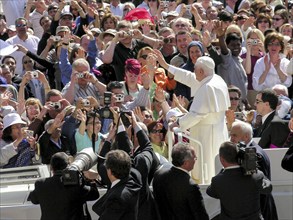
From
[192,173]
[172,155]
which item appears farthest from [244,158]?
[192,173]

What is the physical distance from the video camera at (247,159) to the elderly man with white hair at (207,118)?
1.42 meters

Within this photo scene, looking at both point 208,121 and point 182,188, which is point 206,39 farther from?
point 182,188

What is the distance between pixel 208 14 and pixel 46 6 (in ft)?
10.7

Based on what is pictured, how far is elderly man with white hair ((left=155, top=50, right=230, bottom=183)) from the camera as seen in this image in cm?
1369

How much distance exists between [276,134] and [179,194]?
188 centimetres

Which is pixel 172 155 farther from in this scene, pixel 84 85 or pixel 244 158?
pixel 84 85

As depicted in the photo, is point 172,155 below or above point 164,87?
above

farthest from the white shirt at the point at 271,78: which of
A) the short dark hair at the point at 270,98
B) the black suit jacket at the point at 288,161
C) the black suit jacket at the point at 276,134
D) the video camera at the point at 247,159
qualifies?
the video camera at the point at 247,159

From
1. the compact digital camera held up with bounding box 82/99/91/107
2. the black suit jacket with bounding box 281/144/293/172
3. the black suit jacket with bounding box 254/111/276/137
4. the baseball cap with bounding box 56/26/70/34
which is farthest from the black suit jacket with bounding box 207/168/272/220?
the baseball cap with bounding box 56/26/70/34

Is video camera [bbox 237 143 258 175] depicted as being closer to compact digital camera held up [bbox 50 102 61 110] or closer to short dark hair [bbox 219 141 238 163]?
short dark hair [bbox 219 141 238 163]

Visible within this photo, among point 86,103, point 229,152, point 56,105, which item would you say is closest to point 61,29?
point 56,105

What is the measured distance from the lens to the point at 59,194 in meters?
12.8

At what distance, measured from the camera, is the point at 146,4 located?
2297cm

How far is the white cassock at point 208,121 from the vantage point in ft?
44.9
